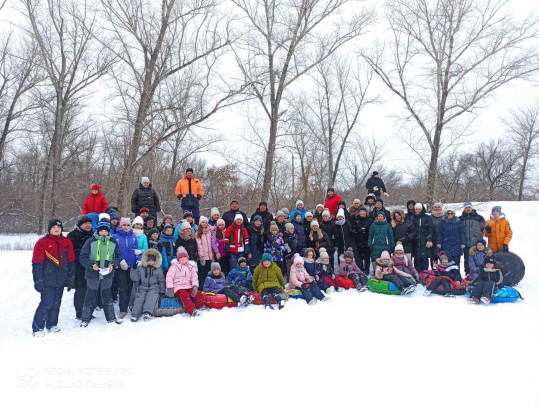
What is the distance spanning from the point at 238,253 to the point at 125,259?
240 centimetres

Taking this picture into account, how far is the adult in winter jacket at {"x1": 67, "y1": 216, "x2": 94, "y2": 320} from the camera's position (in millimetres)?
6301

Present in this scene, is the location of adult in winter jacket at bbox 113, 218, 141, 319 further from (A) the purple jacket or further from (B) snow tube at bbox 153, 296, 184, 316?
(A) the purple jacket

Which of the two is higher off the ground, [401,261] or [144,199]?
[144,199]

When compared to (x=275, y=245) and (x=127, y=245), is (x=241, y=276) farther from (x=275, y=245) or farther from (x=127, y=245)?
(x=127, y=245)

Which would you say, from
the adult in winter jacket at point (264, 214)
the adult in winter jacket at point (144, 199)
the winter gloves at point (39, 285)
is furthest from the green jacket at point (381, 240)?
the winter gloves at point (39, 285)

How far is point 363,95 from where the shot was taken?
2664cm

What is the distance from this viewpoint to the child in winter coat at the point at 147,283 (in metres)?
6.48

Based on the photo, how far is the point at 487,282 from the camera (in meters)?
7.21

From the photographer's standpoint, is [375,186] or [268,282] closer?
[268,282]

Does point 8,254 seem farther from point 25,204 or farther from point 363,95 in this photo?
point 363,95

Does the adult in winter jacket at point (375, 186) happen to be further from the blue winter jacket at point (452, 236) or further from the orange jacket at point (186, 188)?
the orange jacket at point (186, 188)

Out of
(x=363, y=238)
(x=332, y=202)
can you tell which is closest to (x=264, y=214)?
(x=332, y=202)

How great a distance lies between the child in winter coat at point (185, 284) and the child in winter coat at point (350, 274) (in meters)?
3.17

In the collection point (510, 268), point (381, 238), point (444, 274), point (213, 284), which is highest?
point (381, 238)
